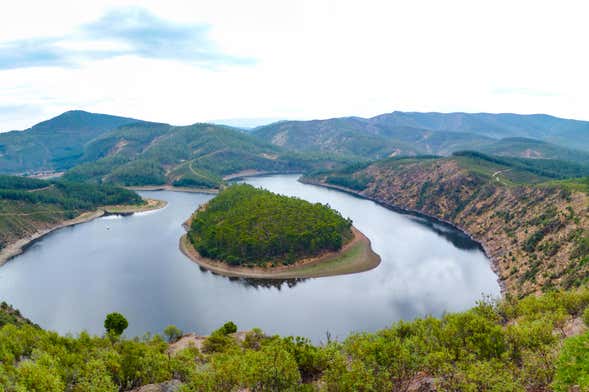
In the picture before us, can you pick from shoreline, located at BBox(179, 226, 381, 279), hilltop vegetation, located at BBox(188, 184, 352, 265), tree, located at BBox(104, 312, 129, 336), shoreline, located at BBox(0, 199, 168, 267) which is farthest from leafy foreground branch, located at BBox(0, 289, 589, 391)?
shoreline, located at BBox(0, 199, 168, 267)

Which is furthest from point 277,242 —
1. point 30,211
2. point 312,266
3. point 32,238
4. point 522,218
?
point 30,211

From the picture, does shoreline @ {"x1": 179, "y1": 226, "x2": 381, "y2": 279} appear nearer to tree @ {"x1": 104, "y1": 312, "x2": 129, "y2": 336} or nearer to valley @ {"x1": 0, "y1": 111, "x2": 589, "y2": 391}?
valley @ {"x1": 0, "y1": 111, "x2": 589, "y2": 391}

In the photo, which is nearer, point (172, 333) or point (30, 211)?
point (172, 333)

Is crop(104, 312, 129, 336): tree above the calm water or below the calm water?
above

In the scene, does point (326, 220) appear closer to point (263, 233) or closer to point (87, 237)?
point (263, 233)

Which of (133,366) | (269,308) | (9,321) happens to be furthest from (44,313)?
(133,366)

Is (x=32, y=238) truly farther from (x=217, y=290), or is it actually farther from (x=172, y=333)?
(x=172, y=333)
